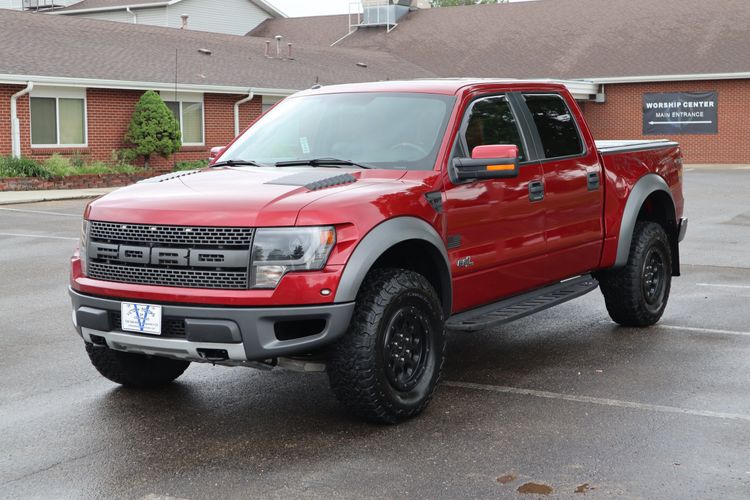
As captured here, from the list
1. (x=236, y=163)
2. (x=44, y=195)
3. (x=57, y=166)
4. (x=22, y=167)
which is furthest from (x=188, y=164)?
(x=236, y=163)

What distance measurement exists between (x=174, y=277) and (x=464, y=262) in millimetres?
1832

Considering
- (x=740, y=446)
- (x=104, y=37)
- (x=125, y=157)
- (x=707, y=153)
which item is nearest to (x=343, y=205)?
(x=740, y=446)

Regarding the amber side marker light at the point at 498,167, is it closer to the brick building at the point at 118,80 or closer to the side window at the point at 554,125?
the side window at the point at 554,125

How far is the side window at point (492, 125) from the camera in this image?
21.5 feet

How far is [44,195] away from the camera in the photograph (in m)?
22.4

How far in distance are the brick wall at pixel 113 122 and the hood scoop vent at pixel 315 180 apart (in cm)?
2119

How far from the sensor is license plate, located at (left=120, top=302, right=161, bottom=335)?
525 cm

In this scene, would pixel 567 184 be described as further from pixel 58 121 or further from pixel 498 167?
pixel 58 121

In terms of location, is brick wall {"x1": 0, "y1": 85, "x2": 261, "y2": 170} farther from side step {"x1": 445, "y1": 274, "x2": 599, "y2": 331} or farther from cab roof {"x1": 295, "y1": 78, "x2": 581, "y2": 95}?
side step {"x1": 445, "y1": 274, "x2": 599, "y2": 331}

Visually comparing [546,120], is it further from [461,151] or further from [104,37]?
[104,37]

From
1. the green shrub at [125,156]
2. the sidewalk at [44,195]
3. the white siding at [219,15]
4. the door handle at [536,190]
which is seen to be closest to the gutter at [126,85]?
the green shrub at [125,156]

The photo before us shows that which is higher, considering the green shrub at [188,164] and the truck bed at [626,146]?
the green shrub at [188,164]

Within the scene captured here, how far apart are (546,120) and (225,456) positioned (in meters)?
3.59

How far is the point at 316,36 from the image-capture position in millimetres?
50469
